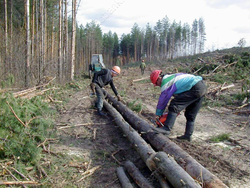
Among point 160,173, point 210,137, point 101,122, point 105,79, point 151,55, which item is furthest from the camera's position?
point 151,55

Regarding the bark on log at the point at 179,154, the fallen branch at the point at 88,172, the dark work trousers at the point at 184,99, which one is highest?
the dark work trousers at the point at 184,99

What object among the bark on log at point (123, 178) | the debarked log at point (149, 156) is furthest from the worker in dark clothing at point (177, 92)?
the bark on log at point (123, 178)

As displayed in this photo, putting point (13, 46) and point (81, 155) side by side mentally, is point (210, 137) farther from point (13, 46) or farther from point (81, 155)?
point (13, 46)

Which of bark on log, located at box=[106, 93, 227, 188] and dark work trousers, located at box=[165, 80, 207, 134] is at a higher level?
dark work trousers, located at box=[165, 80, 207, 134]

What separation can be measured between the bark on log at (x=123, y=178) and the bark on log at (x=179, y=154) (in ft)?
2.91

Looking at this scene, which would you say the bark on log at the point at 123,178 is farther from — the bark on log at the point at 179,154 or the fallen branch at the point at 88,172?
the bark on log at the point at 179,154

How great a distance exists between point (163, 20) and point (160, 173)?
208 feet

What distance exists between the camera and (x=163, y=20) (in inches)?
2418

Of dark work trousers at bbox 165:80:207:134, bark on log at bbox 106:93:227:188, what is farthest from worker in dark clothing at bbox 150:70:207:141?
bark on log at bbox 106:93:227:188

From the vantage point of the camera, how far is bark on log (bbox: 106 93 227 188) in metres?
2.79

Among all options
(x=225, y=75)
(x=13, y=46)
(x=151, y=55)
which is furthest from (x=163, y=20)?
(x=13, y=46)

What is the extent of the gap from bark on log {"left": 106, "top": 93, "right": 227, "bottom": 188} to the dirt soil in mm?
406

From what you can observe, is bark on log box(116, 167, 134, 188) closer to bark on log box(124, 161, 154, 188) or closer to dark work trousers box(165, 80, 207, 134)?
bark on log box(124, 161, 154, 188)

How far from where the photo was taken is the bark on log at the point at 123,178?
10.2ft
